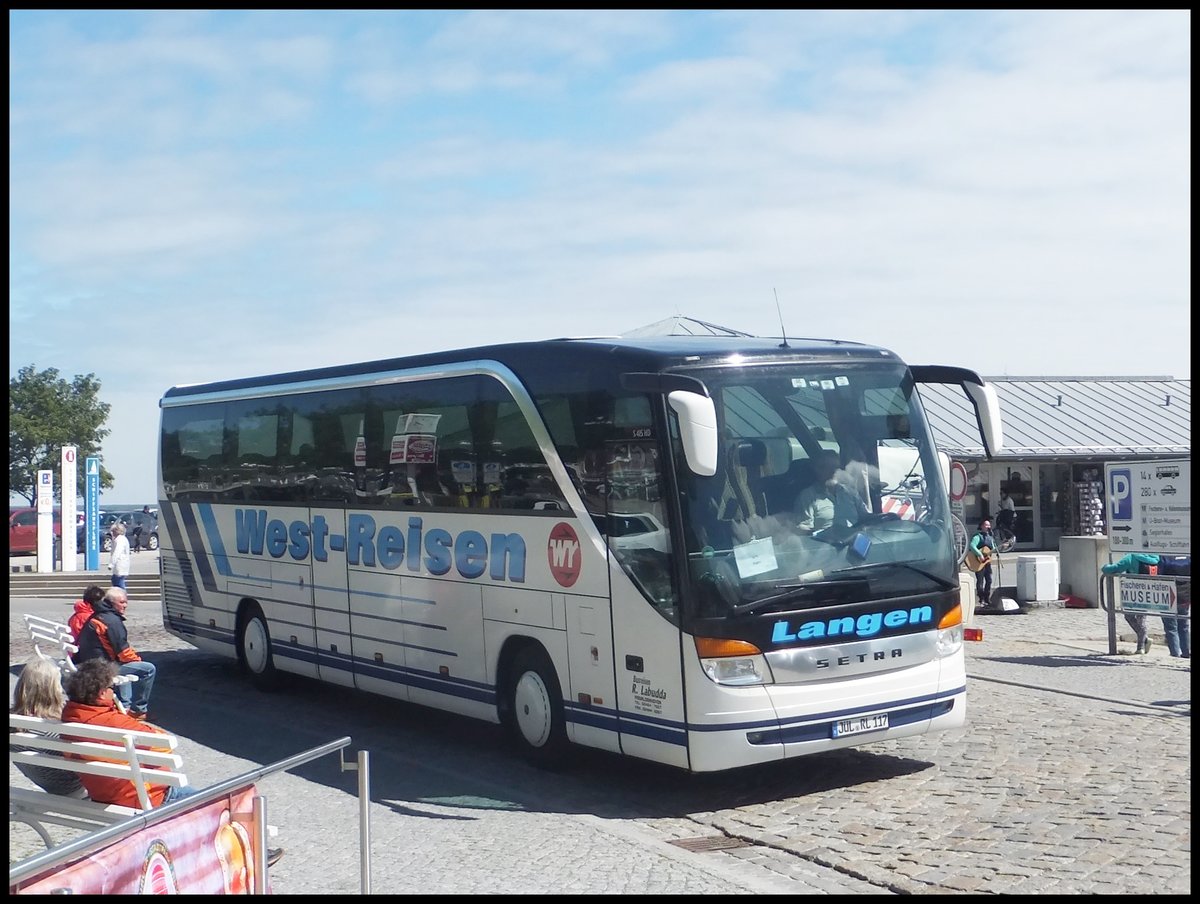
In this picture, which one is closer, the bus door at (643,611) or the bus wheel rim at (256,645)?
the bus door at (643,611)

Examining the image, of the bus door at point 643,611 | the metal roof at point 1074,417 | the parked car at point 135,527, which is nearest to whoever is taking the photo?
the bus door at point 643,611

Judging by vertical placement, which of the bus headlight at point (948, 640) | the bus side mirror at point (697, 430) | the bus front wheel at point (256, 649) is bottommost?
the bus front wheel at point (256, 649)

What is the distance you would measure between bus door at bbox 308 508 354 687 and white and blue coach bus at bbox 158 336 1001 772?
2.17 ft

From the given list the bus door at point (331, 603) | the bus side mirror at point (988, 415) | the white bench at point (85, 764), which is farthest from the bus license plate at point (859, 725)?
the bus door at point (331, 603)

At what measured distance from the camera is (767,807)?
9273 millimetres

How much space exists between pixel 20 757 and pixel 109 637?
5.15 m

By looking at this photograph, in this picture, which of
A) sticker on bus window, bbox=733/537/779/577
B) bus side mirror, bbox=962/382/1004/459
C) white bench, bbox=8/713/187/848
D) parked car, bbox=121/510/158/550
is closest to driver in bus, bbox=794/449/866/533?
sticker on bus window, bbox=733/537/779/577

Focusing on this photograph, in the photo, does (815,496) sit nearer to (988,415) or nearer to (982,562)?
(988,415)

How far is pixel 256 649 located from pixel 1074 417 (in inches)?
1046

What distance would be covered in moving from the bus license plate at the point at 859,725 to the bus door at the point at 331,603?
5838mm

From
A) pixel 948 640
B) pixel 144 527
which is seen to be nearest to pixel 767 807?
pixel 948 640

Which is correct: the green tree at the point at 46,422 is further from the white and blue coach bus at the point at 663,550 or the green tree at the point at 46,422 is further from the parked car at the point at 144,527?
the white and blue coach bus at the point at 663,550

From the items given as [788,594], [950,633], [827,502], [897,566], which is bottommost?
[950,633]

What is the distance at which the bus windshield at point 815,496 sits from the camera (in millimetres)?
9086
